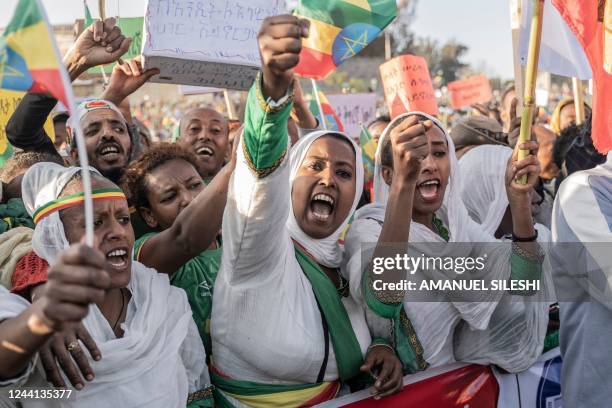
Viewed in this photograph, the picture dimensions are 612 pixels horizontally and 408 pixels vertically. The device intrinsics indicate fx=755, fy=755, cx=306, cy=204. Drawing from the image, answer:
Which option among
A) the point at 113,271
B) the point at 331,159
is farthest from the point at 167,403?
the point at 331,159

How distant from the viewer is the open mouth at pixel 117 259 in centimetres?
249

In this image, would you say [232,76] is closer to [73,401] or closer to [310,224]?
[310,224]

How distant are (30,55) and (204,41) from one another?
1.50 metres

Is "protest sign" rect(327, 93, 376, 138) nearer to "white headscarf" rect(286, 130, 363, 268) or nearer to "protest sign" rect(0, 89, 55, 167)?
"protest sign" rect(0, 89, 55, 167)

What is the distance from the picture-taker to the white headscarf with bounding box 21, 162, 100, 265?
93.4 inches

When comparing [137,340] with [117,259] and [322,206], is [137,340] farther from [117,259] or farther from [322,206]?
[322,206]

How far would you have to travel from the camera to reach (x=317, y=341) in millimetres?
2584

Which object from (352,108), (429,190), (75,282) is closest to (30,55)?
(75,282)

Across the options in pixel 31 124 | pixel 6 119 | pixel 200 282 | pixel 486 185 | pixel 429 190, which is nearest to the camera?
pixel 200 282

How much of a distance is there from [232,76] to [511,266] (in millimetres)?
1405

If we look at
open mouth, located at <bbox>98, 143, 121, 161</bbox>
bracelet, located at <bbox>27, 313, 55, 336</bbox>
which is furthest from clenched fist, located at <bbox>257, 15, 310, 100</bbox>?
open mouth, located at <bbox>98, 143, 121, 161</bbox>

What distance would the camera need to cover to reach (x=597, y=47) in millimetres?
2846

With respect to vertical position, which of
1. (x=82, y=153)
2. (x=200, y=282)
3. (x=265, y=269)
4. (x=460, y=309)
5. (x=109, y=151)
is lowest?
(x=460, y=309)

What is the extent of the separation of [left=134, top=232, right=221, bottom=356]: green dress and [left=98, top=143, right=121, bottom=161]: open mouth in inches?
33.8
